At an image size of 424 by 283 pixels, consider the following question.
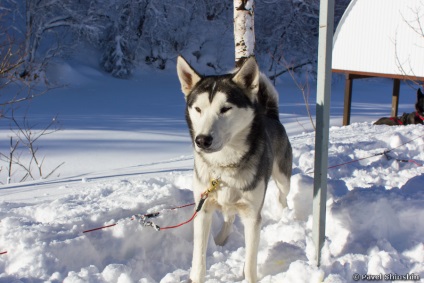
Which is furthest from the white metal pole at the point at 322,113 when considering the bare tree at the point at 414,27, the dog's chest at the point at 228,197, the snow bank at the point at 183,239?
the bare tree at the point at 414,27

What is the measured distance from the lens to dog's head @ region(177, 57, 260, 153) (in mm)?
2336

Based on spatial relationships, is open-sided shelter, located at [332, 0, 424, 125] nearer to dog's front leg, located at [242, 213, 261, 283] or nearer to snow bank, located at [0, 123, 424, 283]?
snow bank, located at [0, 123, 424, 283]

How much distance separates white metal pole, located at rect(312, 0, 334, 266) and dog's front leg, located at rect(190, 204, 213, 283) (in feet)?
2.38

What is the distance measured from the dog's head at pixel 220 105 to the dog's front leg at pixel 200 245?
0.47 meters

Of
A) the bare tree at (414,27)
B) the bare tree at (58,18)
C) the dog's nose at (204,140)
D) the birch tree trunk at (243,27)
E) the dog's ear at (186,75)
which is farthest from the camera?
the bare tree at (58,18)

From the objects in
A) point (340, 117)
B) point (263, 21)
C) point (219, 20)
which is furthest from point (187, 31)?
point (340, 117)

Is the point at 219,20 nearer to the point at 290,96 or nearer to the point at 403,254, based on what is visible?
the point at 290,96

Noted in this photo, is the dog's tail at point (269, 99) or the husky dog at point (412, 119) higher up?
the dog's tail at point (269, 99)

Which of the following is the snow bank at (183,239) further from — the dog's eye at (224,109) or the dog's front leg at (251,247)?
the dog's eye at (224,109)

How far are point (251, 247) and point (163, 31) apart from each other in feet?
80.1

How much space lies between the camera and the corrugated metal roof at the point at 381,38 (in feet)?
35.0

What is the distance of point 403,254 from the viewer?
2.53 meters

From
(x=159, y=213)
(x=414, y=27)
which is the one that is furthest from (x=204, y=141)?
Answer: (x=414, y=27)

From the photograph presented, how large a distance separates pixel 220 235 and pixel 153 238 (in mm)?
580
